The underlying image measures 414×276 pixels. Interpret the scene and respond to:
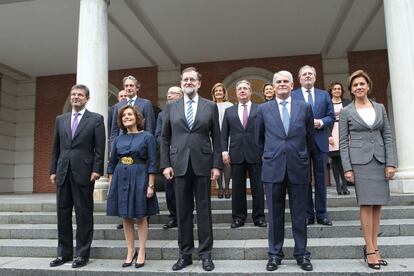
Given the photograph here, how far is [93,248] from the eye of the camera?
16.0ft

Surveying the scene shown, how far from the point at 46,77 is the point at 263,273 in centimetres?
1209

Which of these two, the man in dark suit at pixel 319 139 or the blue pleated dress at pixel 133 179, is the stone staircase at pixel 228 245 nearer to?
the man in dark suit at pixel 319 139

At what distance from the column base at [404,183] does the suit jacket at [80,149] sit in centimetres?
472

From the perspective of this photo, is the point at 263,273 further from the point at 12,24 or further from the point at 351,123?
the point at 12,24

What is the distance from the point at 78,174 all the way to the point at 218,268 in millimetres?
1907

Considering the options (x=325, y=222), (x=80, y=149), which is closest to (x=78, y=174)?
(x=80, y=149)

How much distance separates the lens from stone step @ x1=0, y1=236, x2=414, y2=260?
4.41 metres

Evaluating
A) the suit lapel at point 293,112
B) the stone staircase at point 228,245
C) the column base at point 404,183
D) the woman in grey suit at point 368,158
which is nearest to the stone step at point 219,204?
the stone staircase at point 228,245

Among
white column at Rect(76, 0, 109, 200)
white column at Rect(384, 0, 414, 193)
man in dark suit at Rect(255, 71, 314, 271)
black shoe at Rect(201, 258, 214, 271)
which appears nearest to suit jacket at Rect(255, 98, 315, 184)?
man in dark suit at Rect(255, 71, 314, 271)

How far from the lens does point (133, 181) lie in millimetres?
4336

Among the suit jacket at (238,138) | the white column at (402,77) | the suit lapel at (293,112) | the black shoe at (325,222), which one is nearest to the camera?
the suit lapel at (293,112)

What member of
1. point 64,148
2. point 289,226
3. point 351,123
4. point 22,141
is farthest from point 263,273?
point 22,141

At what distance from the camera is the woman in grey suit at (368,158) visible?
156 inches

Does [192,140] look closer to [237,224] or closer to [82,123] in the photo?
[82,123]
